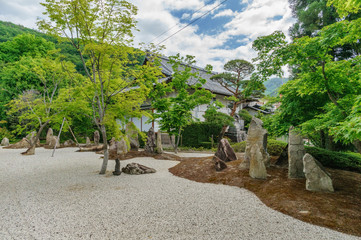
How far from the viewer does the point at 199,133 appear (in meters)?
12.6

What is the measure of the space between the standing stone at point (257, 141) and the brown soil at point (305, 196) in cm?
26

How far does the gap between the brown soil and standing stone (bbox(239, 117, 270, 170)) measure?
26 centimetres

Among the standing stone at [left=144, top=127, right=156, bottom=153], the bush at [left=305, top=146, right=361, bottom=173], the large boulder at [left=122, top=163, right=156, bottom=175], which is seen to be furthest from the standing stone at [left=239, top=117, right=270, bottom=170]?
the standing stone at [left=144, top=127, right=156, bottom=153]

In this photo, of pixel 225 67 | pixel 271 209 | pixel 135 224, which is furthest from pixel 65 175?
pixel 225 67

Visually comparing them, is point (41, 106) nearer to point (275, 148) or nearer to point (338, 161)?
point (275, 148)

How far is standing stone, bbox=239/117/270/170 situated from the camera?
507 centimetres

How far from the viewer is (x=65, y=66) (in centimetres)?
552

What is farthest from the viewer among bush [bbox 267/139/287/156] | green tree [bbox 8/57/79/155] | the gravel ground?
green tree [bbox 8/57/79/155]

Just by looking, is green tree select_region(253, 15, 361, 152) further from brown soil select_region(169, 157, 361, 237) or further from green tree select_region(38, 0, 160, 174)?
green tree select_region(38, 0, 160, 174)

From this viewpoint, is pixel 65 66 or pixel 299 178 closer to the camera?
pixel 299 178

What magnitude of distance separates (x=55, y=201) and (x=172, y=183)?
254cm

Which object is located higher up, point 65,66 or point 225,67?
point 225,67

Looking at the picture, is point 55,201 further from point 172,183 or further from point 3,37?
point 3,37

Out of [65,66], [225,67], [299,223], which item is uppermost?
[225,67]
